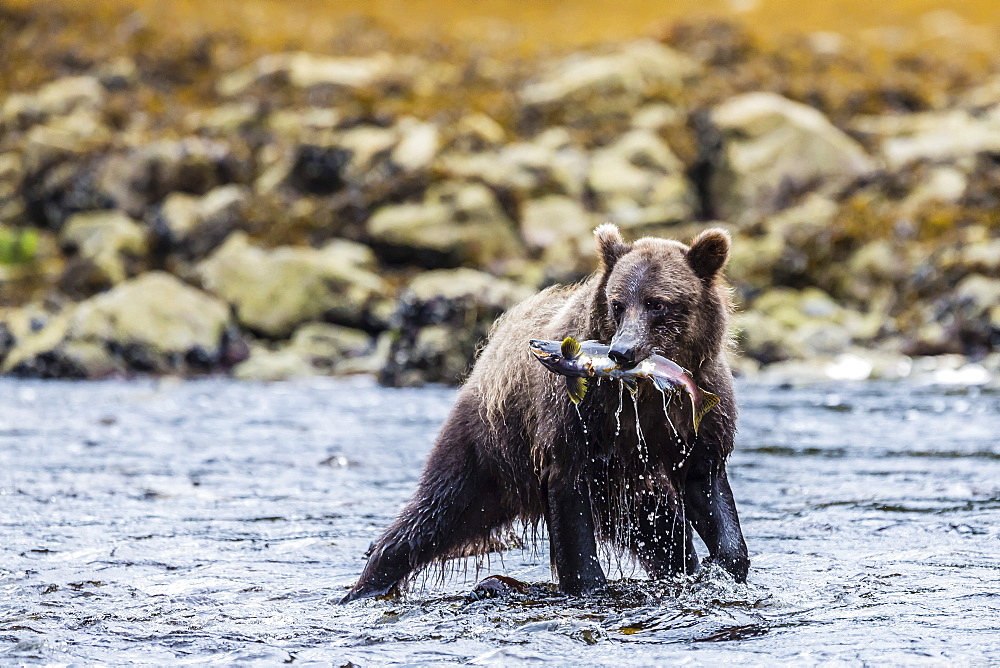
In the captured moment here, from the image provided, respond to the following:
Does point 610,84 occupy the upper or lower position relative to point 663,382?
upper

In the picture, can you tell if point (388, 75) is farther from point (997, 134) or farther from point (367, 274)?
point (997, 134)

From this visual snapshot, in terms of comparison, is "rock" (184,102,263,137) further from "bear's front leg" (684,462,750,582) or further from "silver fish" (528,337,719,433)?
"silver fish" (528,337,719,433)

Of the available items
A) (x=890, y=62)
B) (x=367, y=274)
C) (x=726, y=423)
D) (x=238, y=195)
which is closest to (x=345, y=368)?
(x=367, y=274)

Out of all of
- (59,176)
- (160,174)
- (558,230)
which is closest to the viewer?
(558,230)

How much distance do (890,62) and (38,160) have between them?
3659 centimetres

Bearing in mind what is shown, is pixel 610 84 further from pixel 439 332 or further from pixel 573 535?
pixel 573 535

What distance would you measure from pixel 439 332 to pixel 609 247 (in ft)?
50.8

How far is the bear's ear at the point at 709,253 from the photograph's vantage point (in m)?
5.69

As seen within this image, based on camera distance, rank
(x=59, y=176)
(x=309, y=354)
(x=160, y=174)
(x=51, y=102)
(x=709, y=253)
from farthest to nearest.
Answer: (x=51, y=102) → (x=59, y=176) → (x=160, y=174) → (x=309, y=354) → (x=709, y=253)

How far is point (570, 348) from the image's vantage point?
5273mm

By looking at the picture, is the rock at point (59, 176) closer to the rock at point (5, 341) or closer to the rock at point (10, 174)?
the rock at point (10, 174)

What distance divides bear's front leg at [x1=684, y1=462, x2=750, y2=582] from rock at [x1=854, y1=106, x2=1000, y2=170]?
29.9 meters

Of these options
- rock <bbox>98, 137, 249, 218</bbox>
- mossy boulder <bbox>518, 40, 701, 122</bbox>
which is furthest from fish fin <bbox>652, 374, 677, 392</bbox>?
mossy boulder <bbox>518, 40, 701, 122</bbox>

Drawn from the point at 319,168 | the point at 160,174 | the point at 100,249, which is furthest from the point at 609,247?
the point at 160,174
